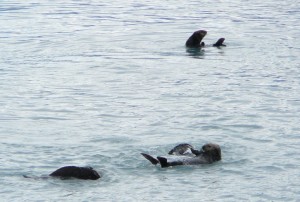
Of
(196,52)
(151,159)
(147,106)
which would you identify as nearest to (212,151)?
(151,159)

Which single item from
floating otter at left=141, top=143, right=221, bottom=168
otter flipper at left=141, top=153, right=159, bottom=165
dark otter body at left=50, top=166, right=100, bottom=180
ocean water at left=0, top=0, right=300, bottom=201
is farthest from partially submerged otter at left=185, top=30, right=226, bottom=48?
dark otter body at left=50, top=166, right=100, bottom=180

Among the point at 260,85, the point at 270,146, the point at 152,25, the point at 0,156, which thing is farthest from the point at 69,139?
the point at 152,25

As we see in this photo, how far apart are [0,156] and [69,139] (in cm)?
131

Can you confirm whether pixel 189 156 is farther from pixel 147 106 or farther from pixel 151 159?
pixel 147 106

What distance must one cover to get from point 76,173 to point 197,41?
1080 centimetres

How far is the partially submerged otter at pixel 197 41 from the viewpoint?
22.0m

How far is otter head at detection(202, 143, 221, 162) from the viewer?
12.4m

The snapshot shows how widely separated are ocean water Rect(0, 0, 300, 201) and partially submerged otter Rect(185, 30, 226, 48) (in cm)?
21

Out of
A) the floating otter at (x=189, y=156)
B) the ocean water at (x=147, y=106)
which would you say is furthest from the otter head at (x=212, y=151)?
the ocean water at (x=147, y=106)

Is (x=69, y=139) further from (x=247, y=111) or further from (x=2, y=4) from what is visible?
(x=2, y=4)

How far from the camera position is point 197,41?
22078 mm

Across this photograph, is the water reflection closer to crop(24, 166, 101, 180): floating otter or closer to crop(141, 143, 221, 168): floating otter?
crop(141, 143, 221, 168): floating otter

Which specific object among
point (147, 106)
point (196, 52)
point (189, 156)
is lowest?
point (196, 52)

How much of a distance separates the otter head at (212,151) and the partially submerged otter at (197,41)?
957 cm
